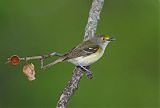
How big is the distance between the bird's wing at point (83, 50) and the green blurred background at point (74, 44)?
6.75 ft

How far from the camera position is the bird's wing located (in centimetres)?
659

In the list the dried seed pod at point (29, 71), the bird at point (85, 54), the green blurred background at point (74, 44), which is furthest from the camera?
the green blurred background at point (74, 44)

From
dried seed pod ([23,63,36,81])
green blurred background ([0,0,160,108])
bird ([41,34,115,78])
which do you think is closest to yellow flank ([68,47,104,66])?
bird ([41,34,115,78])

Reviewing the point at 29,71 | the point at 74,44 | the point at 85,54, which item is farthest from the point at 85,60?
the point at 74,44

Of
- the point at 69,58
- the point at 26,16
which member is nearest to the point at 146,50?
the point at 26,16

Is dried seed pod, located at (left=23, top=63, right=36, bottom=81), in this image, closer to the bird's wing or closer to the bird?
the bird

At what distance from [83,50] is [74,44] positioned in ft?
8.64

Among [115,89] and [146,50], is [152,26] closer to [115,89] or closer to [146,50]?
[146,50]

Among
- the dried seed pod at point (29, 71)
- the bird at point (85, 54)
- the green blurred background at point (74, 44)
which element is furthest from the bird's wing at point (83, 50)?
the green blurred background at point (74, 44)

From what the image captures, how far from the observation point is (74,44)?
9.34 meters

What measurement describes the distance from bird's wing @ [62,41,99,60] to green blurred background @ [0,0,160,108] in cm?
206

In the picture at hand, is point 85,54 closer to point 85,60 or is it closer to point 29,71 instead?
point 85,60

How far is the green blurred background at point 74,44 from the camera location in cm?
891

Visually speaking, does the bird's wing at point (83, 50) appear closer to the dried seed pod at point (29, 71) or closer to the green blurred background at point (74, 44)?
the dried seed pod at point (29, 71)
